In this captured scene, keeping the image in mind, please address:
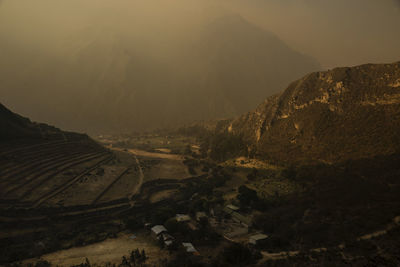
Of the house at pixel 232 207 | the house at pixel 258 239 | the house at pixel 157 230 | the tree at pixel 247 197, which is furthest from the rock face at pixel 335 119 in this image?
the house at pixel 157 230

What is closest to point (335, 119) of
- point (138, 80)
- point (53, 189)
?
point (53, 189)

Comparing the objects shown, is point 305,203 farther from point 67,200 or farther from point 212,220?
Answer: point 67,200

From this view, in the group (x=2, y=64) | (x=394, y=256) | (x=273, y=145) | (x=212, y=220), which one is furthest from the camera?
(x=2, y=64)

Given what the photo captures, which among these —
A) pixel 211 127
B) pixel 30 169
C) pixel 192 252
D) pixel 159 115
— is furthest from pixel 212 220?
pixel 159 115

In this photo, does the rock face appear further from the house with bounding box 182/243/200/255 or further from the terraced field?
the terraced field

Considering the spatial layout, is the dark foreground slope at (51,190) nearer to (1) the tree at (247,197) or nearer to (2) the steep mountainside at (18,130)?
(2) the steep mountainside at (18,130)
